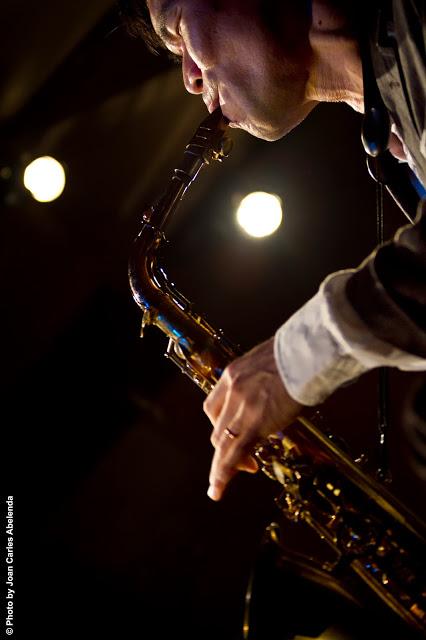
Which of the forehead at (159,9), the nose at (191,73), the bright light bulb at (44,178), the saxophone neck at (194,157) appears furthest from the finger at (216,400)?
the bright light bulb at (44,178)

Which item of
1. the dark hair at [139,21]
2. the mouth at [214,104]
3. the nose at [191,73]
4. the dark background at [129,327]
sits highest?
the dark hair at [139,21]

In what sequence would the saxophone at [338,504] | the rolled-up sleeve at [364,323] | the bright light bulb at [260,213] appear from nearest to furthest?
1. the rolled-up sleeve at [364,323]
2. the saxophone at [338,504]
3. the bright light bulb at [260,213]

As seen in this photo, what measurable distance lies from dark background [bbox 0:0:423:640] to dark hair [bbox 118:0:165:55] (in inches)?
37.7

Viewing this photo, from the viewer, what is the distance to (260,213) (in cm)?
448

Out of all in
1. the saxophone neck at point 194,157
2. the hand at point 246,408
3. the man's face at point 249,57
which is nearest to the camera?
the hand at point 246,408

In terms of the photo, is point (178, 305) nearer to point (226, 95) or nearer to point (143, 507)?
point (226, 95)

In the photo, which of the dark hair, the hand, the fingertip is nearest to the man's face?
the dark hair

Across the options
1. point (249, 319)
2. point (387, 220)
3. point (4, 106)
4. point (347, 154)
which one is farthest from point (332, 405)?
point (4, 106)

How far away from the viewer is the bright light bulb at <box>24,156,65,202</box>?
13.9ft

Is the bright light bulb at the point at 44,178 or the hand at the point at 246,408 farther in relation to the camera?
the bright light bulb at the point at 44,178

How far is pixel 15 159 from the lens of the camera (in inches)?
165

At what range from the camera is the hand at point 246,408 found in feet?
4.40

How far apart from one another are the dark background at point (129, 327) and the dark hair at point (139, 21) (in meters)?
0.96

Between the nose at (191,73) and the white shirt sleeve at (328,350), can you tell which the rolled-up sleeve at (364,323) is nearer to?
the white shirt sleeve at (328,350)
